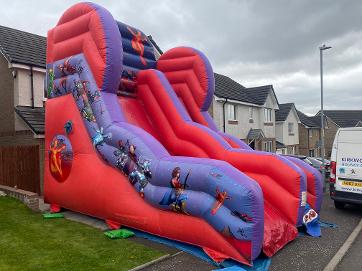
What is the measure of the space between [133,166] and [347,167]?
639cm

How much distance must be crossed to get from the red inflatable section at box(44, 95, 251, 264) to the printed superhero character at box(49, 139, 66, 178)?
0.77ft

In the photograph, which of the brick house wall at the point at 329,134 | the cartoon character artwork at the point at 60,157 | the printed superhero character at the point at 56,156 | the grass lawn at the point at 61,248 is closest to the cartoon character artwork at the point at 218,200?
the grass lawn at the point at 61,248

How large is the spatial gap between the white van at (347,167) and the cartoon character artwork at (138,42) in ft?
21.0

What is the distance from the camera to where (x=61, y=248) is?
6.83 metres

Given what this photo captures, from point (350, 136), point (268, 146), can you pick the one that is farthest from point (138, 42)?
point (268, 146)

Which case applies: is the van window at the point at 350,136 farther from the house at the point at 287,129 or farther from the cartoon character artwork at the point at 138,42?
the house at the point at 287,129

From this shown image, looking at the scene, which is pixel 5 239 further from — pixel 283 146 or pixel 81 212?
pixel 283 146

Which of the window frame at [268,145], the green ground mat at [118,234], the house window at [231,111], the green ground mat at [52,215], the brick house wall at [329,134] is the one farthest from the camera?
the brick house wall at [329,134]

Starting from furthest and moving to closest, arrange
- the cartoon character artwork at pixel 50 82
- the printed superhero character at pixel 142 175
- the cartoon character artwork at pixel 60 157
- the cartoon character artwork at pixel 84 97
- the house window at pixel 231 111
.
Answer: the house window at pixel 231 111 < the cartoon character artwork at pixel 50 82 < the cartoon character artwork at pixel 60 157 < the cartoon character artwork at pixel 84 97 < the printed superhero character at pixel 142 175

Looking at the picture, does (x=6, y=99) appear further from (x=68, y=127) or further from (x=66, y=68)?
(x=68, y=127)

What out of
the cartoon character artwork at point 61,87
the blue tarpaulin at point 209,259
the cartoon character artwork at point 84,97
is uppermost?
the cartoon character artwork at point 61,87

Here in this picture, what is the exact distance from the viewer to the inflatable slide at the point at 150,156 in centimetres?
621

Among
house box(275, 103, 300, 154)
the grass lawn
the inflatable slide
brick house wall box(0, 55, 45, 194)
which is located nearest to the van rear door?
the inflatable slide

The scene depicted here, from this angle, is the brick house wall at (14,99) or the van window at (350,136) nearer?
the van window at (350,136)
